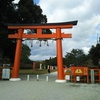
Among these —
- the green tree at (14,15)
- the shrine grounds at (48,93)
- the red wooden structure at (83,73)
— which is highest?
the green tree at (14,15)

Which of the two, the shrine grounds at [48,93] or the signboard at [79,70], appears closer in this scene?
the shrine grounds at [48,93]

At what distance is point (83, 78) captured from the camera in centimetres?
2414

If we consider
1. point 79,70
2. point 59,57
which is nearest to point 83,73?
point 79,70

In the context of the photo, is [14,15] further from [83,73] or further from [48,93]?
[48,93]

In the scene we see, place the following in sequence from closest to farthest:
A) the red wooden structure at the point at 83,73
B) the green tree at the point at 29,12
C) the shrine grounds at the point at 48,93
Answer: the shrine grounds at the point at 48,93, the red wooden structure at the point at 83,73, the green tree at the point at 29,12

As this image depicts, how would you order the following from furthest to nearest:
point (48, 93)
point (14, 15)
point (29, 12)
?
point (29, 12), point (14, 15), point (48, 93)

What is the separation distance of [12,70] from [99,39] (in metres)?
23.6

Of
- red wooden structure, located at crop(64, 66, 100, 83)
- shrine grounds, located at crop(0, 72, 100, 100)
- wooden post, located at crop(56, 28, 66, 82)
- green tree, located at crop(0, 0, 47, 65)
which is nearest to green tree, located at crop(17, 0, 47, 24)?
green tree, located at crop(0, 0, 47, 65)

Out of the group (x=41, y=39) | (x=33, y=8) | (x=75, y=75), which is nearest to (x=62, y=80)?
(x=75, y=75)

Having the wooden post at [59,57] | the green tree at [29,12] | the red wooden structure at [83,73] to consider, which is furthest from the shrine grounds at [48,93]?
the green tree at [29,12]

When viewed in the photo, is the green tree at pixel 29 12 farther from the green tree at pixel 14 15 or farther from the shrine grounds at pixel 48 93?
the shrine grounds at pixel 48 93

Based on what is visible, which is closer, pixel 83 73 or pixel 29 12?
pixel 83 73

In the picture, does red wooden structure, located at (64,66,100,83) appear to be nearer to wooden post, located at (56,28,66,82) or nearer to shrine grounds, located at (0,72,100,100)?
wooden post, located at (56,28,66,82)

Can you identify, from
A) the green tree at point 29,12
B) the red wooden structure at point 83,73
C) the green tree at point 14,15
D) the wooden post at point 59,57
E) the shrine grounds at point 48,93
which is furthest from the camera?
the green tree at point 29,12
